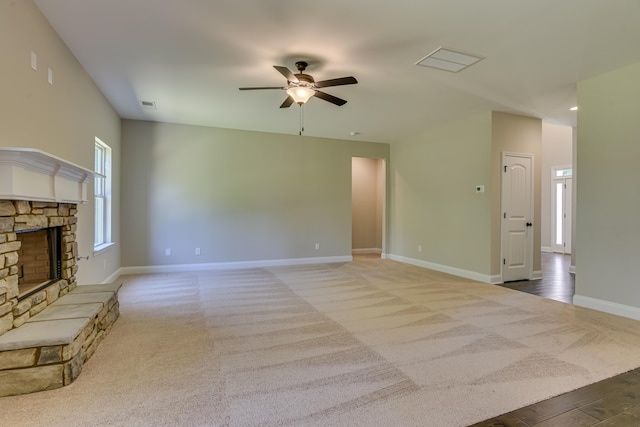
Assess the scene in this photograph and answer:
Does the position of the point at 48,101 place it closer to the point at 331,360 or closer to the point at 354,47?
the point at 354,47

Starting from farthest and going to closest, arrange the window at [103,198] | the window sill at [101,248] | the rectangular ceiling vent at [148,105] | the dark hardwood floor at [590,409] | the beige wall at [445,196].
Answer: the beige wall at [445,196]
the rectangular ceiling vent at [148,105]
the window at [103,198]
the window sill at [101,248]
the dark hardwood floor at [590,409]

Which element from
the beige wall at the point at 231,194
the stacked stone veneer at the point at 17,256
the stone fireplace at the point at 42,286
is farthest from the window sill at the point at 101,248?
the stacked stone veneer at the point at 17,256

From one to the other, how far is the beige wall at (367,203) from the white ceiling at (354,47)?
3912 millimetres

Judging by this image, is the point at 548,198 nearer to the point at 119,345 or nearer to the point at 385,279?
the point at 385,279

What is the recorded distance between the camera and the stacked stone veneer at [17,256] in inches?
80.4

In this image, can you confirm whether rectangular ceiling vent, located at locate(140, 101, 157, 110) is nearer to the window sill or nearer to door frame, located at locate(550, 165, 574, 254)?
the window sill

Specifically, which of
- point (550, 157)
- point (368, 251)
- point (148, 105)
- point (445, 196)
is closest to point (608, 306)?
point (445, 196)

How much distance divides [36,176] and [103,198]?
2.89 m

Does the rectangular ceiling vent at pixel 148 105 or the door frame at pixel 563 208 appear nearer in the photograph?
the rectangular ceiling vent at pixel 148 105

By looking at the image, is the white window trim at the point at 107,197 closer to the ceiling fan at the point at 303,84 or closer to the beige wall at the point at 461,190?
the ceiling fan at the point at 303,84

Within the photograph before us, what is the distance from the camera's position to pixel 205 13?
254cm

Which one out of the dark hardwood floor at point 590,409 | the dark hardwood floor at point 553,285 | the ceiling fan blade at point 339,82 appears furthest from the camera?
A: the dark hardwood floor at point 553,285

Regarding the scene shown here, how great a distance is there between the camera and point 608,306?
361cm

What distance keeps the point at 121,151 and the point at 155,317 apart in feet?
11.5
